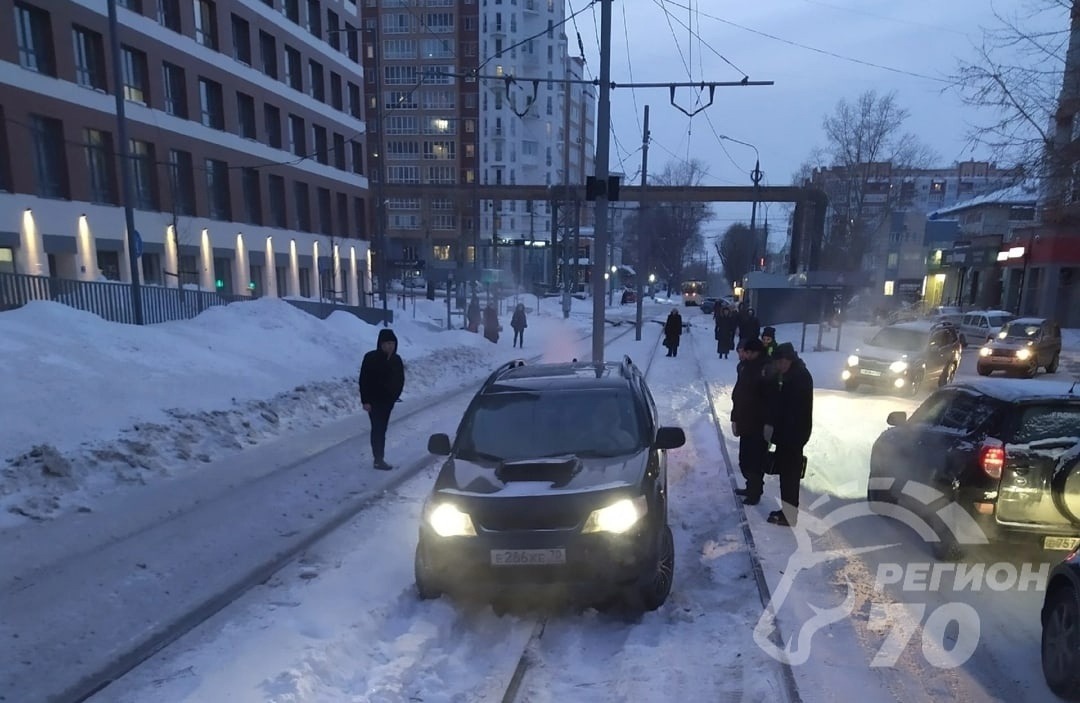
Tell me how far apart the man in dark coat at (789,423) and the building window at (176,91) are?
105ft

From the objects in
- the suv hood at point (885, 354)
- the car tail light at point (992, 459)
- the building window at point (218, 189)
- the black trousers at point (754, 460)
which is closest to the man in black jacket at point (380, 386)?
the black trousers at point (754, 460)

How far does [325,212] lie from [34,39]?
66.1 feet

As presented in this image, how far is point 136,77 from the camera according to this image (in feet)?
89.8

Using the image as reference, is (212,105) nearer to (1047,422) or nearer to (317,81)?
(317,81)

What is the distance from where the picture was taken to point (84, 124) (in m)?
24.3

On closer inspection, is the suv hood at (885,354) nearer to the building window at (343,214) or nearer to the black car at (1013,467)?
the black car at (1013,467)

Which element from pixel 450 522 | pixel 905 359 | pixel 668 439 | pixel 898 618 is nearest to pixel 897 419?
pixel 898 618

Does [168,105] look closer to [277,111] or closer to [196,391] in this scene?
[277,111]

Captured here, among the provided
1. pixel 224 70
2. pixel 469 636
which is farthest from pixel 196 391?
pixel 224 70

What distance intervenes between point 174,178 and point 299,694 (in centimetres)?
3110

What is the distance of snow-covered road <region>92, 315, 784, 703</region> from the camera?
3.63 metres

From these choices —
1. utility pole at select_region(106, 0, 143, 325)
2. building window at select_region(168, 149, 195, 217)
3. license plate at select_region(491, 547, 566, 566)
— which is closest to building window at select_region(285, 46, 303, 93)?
building window at select_region(168, 149, 195, 217)

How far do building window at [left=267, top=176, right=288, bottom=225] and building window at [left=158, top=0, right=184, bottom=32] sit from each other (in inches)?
349

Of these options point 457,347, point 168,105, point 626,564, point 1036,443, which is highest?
point 168,105
